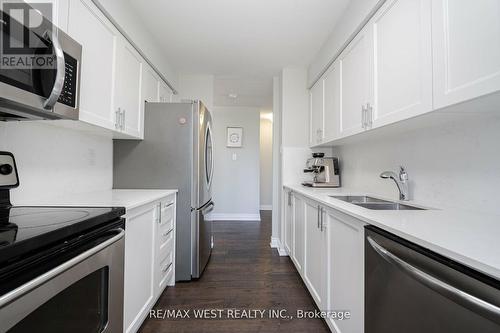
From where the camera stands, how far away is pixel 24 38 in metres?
0.82

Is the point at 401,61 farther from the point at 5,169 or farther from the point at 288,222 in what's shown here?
the point at 5,169

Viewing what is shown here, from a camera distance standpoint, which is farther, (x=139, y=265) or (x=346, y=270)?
A: (x=139, y=265)

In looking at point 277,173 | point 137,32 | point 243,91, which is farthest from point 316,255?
point 243,91

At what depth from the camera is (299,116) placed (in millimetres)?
2977

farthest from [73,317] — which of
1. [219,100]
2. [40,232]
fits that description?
[219,100]

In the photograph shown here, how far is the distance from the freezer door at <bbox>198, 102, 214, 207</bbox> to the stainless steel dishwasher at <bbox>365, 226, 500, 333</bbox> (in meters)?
1.62

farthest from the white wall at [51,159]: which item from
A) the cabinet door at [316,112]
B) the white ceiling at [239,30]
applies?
the cabinet door at [316,112]

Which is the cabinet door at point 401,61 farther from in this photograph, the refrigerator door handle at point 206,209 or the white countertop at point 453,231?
the refrigerator door handle at point 206,209

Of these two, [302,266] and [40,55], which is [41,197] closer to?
[40,55]

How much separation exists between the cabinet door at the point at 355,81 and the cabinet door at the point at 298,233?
76 cm

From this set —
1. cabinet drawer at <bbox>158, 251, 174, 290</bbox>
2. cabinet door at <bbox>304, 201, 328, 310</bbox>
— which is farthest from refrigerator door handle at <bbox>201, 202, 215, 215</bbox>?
cabinet door at <bbox>304, 201, 328, 310</bbox>

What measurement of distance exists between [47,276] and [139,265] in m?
0.82

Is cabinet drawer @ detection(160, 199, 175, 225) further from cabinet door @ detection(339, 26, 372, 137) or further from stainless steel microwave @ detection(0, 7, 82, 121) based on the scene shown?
cabinet door @ detection(339, 26, 372, 137)

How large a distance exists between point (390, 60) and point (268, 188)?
4770 mm
